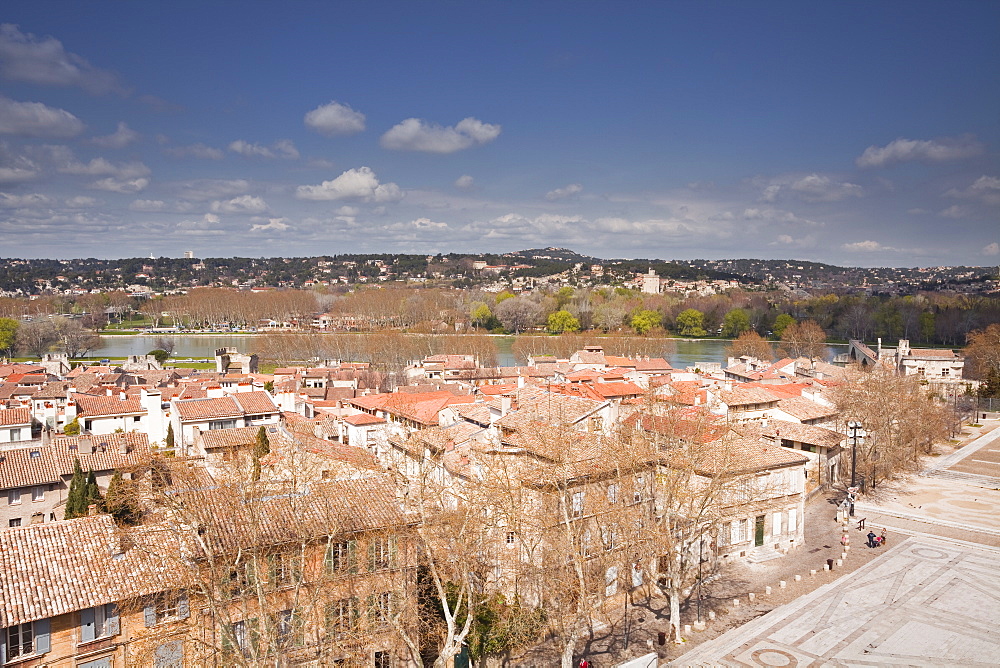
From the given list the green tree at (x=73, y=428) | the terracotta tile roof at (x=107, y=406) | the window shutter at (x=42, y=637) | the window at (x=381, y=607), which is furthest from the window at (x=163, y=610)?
the green tree at (x=73, y=428)

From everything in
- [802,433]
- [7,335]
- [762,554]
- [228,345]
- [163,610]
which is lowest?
[228,345]

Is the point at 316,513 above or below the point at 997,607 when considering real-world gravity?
above

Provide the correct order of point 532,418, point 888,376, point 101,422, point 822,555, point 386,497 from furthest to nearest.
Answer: point 888,376 < point 101,422 < point 822,555 < point 532,418 < point 386,497

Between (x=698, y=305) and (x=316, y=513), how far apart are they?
12306 centimetres

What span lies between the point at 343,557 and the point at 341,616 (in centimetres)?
169

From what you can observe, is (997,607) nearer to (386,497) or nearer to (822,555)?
(822,555)

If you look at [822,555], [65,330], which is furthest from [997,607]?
[65,330]

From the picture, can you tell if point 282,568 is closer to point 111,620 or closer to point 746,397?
point 111,620

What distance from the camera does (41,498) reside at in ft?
70.7

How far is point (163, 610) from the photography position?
11.6 metres

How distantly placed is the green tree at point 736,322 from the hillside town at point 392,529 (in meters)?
85.6

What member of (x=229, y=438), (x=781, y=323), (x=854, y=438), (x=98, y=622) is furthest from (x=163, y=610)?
(x=781, y=323)

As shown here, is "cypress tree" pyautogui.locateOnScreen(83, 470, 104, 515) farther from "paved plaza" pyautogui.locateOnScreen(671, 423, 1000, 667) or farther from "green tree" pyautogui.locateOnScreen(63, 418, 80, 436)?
"paved plaza" pyautogui.locateOnScreen(671, 423, 1000, 667)

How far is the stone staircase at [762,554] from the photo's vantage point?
66.3ft
